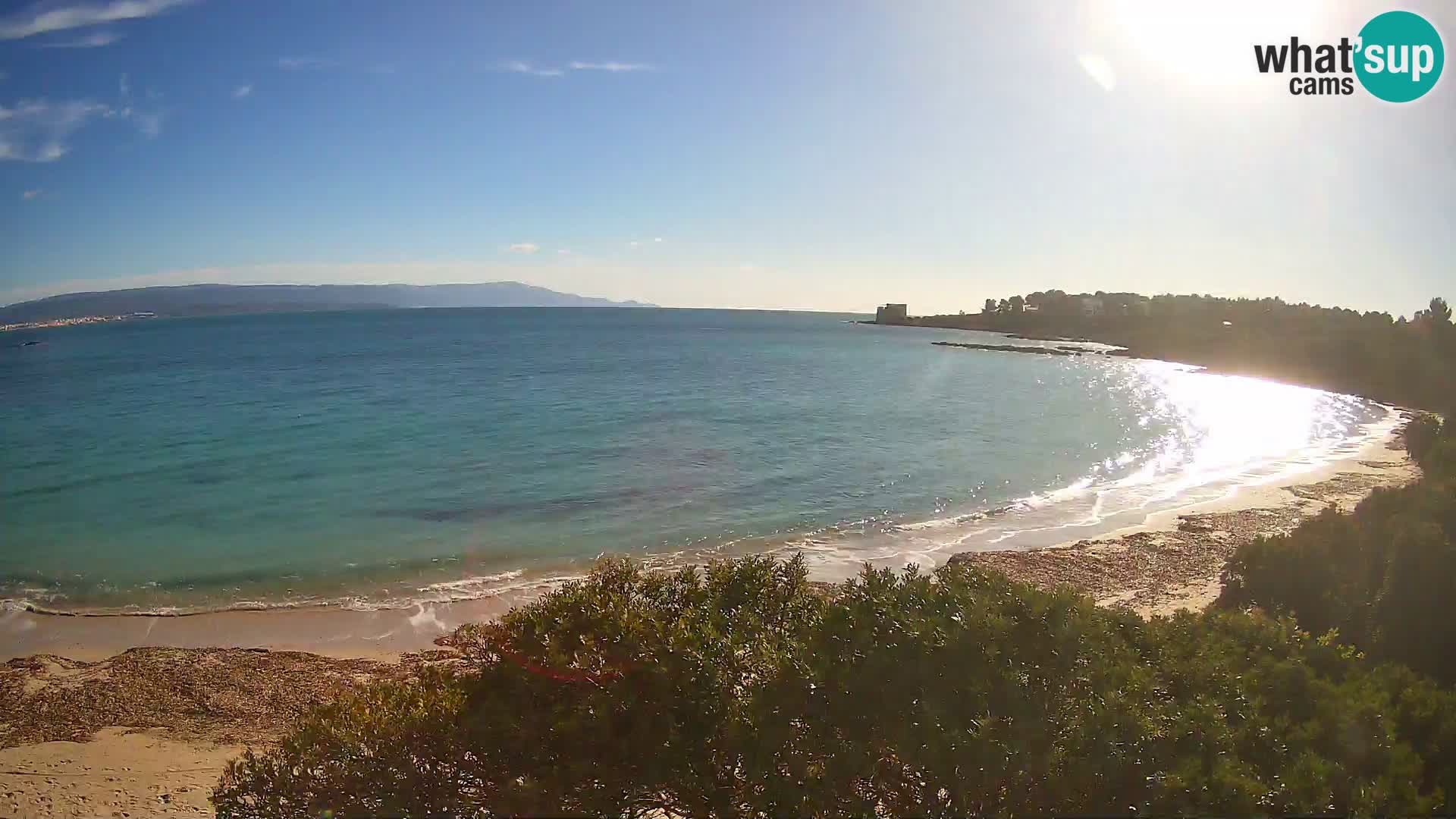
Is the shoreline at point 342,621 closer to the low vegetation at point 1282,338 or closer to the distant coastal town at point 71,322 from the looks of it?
the low vegetation at point 1282,338

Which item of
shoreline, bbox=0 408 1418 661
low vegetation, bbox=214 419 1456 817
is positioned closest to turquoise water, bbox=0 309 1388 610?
shoreline, bbox=0 408 1418 661

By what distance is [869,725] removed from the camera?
16.2ft

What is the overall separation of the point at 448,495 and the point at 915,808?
19245 mm

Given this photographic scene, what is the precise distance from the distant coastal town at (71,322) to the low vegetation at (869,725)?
7649 inches

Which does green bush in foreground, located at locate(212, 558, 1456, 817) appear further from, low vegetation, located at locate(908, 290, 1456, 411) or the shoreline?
low vegetation, located at locate(908, 290, 1456, 411)

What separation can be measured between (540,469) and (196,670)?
1404 centimetres

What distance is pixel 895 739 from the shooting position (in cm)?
482

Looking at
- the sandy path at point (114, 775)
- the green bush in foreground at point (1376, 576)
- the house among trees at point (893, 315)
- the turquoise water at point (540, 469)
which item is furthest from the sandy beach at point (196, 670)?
the house among trees at point (893, 315)

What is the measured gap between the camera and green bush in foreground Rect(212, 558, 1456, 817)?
456cm

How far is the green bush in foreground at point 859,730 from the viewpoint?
4.56 metres

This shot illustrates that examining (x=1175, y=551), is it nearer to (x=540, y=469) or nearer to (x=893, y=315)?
(x=540, y=469)

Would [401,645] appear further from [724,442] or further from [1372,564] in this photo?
[724,442]

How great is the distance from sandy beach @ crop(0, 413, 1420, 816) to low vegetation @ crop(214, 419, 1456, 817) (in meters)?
4.99

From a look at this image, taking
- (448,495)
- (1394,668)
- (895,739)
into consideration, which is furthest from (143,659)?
(1394,668)
